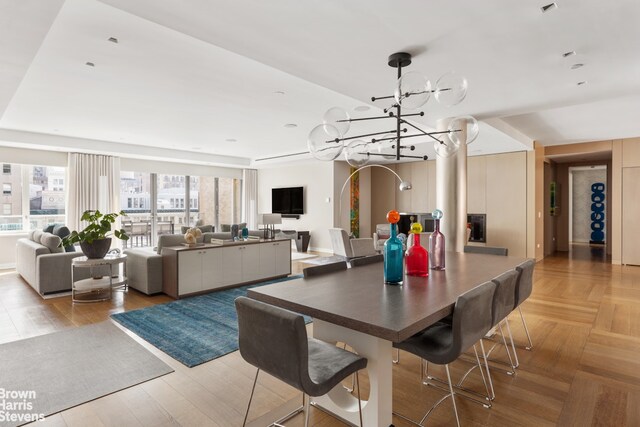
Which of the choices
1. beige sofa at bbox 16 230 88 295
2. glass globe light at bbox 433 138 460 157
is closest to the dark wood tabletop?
glass globe light at bbox 433 138 460 157

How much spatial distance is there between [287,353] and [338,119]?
1895 millimetres

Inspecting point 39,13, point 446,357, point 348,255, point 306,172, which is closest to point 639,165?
point 348,255

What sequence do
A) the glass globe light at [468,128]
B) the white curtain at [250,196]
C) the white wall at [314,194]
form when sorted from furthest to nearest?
the white curtain at [250,196] → the white wall at [314,194] → the glass globe light at [468,128]

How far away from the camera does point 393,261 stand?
7.22 ft

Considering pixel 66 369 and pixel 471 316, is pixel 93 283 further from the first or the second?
pixel 471 316

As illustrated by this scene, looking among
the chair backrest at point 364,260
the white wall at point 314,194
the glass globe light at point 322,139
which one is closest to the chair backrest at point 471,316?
the chair backrest at point 364,260

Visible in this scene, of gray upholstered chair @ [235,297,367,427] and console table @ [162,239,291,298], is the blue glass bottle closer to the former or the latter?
gray upholstered chair @ [235,297,367,427]

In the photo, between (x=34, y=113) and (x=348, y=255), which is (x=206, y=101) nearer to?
(x=34, y=113)

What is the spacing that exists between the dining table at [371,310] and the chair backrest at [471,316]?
0.06 metres

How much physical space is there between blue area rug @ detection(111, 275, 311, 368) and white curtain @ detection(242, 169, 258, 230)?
21.1 feet

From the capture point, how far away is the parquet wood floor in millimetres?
2148

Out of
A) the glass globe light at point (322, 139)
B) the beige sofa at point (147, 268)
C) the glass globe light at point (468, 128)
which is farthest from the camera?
the beige sofa at point (147, 268)

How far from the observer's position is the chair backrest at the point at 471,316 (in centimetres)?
176

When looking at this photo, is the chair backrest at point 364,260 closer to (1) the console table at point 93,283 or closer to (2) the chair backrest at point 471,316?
(2) the chair backrest at point 471,316
